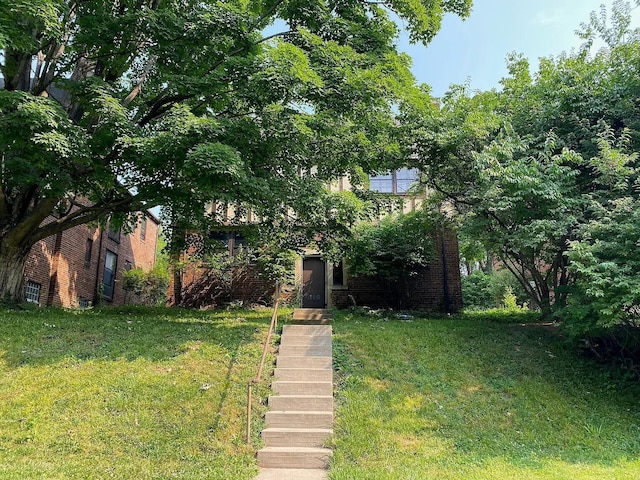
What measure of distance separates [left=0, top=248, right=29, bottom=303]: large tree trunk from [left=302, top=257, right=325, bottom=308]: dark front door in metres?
8.44

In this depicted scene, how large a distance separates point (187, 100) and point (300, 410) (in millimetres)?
7097

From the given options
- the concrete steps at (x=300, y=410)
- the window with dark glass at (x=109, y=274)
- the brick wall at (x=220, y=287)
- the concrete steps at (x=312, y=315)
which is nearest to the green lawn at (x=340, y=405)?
the concrete steps at (x=300, y=410)

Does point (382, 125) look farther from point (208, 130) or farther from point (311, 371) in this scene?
point (311, 371)

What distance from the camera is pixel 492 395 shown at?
7.33 m

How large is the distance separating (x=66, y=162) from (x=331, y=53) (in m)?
5.58

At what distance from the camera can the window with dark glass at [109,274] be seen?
1862 cm

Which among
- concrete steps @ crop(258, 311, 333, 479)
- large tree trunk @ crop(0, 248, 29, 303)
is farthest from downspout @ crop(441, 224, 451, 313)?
large tree trunk @ crop(0, 248, 29, 303)

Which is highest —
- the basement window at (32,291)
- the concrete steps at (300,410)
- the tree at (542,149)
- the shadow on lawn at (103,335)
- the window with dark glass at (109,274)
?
the tree at (542,149)

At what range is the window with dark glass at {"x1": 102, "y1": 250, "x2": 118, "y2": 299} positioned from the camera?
18.6 metres

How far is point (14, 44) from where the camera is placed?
25.2 ft

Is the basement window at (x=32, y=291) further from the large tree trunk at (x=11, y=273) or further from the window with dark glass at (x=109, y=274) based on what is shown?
the window with dark glass at (x=109, y=274)

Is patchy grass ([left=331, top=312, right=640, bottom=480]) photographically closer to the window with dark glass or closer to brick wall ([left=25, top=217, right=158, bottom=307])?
brick wall ([left=25, top=217, right=158, bottom=307])

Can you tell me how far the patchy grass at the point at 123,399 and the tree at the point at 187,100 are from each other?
2.83 meters

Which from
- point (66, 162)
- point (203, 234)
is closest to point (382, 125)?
point (203, 234)
